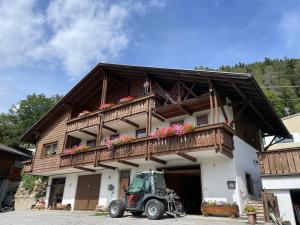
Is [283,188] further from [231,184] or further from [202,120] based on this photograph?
[202,120]

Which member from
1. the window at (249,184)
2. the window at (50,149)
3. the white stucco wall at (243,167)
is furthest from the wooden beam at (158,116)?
the window at (50,149)

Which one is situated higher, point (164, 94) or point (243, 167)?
point (164, 94)

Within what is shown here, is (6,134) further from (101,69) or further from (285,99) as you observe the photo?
(285,99)

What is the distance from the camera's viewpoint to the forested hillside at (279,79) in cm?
5666

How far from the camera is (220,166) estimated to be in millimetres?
15156

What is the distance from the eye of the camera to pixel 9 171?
30500 mm

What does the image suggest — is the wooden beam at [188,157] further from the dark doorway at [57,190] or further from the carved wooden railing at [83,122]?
the dark doorway at [57,190]

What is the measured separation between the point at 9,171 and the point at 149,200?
2408 cm

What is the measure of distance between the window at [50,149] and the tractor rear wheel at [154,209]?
14.6 metres

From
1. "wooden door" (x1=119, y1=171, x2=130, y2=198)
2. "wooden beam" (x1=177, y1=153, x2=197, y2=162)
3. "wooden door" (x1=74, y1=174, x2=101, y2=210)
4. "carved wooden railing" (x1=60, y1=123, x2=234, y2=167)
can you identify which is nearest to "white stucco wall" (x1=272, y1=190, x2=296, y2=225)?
"carved wooden railing" (x1=60, y1=123, x2=234, y2=167)

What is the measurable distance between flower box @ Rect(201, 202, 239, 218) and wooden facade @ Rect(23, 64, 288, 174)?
2.56m

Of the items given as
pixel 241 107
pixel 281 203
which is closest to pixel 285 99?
pixel 241 107

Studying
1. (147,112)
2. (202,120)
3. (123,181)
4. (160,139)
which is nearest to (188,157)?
(160,139)

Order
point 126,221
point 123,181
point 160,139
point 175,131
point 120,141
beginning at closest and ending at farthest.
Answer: point 126,221, point 175,131, point 160,139, point 120,141, point 123,181
